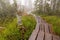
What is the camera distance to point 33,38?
1.24 m

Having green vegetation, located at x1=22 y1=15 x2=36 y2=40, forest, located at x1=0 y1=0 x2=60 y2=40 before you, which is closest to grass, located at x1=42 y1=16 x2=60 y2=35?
forest, located at x1=0 y1=0 x2=60 y2=40

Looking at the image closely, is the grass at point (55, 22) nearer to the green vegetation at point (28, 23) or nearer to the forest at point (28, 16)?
the forest at point (28, 16)

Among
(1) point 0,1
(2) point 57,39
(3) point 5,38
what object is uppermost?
(1) point 0,1

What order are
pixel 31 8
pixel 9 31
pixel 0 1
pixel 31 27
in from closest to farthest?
pixel 9 31 → pixel 31 27 → pixel 31 8 → pixel 0 1

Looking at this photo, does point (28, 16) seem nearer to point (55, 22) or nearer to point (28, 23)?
point (28, 23)

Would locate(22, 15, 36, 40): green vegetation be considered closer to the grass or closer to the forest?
the forest

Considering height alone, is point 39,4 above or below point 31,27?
above

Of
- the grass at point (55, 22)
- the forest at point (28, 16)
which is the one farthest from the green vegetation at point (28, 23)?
the grass at point (55, 22)

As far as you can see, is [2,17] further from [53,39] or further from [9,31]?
[53,39]

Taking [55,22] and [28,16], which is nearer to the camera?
[55,22]

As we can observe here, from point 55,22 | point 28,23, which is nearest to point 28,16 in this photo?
point 28,23

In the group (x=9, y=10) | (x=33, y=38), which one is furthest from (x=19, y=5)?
(x=33, y=38)

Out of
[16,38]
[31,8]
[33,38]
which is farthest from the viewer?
[31,8]

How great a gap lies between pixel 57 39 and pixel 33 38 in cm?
20
